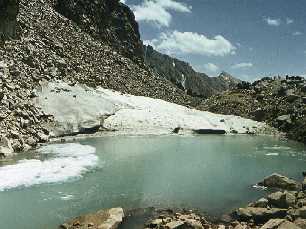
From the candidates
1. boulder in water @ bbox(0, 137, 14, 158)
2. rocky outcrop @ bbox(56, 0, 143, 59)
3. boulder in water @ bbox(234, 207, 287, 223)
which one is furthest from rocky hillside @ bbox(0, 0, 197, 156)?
boulder in water @ bbox(234, 207, 287, 223)

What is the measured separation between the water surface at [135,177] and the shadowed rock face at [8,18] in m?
20.1

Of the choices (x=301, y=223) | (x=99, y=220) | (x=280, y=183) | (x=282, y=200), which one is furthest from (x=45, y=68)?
(x=301, y=223)

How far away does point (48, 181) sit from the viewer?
26797mm

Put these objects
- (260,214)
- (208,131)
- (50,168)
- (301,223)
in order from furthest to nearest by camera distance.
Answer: (208,131), (50,168), (260,214), (301,223)

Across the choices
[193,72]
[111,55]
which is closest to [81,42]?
[111,55]

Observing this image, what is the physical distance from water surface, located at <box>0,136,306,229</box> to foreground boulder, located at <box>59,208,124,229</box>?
2.66 ft

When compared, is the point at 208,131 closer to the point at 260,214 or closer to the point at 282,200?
the point at 282,200

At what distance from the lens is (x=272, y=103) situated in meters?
69.4

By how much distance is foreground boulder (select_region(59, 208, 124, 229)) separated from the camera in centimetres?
1928

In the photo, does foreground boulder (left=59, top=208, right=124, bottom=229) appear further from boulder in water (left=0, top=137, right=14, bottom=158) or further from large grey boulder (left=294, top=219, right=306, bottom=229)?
boulder in water (left=0, top=137, right=14, bottom=158)

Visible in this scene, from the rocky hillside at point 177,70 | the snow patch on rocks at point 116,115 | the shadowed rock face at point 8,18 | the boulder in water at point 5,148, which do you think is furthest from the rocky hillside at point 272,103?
the rocky hillside at point 177,70

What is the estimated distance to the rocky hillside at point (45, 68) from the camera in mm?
40625

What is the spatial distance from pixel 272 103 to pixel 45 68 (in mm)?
34086

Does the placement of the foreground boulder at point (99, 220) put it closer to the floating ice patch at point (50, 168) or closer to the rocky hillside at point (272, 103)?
the floating ice patch at point (50, 168)
